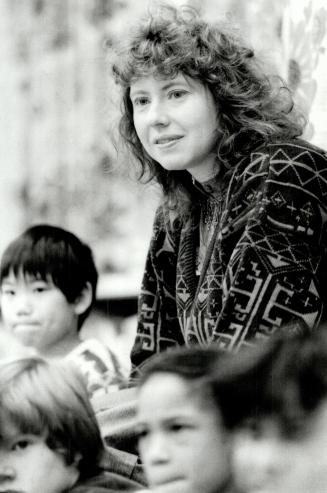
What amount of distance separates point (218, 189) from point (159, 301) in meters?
0.32

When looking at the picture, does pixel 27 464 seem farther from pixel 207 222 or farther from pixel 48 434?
pixel 207 222

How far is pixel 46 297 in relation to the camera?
2295 millimetres

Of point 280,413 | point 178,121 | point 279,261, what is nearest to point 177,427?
point 280,413

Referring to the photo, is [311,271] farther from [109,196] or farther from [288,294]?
[109,196]

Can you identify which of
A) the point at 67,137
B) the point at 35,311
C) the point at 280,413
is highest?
the point at 67,137

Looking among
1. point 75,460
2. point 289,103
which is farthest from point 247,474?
point 289,103

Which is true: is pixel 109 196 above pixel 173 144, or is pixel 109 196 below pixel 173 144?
below

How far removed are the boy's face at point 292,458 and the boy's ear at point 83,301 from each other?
4.20 feet

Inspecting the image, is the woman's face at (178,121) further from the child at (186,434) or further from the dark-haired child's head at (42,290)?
the child at (186,434)

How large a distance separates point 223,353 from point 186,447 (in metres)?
0.13

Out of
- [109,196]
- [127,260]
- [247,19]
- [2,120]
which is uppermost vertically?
[247,19]

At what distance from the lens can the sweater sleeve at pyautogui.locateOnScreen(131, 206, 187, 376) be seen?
2.11 metres

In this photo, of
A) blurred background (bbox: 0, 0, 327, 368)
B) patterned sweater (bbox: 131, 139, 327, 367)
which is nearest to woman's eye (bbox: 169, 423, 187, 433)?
patterned sweater (bbox: 131, 139, 327, 367)

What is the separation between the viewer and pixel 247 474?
1.13m
